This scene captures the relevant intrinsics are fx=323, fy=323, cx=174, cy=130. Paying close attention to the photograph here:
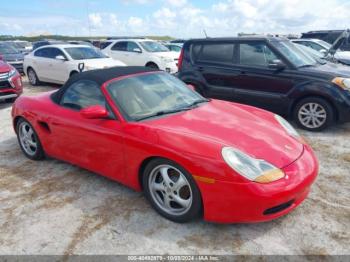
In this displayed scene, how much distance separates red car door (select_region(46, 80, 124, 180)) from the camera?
343 centimetres

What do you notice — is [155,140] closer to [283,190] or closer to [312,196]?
[283,190]

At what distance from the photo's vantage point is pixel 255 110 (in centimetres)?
420

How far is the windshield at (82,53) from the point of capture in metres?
10.7

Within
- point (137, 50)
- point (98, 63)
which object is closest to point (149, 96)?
point (98, 63)

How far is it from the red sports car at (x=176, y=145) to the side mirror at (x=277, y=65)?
239 cm

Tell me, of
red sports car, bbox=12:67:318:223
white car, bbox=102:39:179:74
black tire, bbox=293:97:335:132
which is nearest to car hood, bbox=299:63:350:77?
black tire, bbox=293:97:335:132

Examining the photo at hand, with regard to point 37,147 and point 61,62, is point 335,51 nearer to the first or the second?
point 61,62

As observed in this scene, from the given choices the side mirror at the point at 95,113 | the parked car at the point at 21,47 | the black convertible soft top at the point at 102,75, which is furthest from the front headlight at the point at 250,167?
the parked car at the point at 21,47

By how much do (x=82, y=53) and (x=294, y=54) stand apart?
716 cm

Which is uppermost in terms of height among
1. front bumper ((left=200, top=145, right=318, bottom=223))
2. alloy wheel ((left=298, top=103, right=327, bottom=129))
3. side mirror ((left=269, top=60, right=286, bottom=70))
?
side mirror ((left=269, top=60, right=286, bottom=70))

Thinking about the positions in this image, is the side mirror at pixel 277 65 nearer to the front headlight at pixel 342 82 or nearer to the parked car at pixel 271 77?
the parked car at pixel 271 77

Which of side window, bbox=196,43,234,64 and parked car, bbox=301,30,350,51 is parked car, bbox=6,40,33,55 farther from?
parked car, bbox=301,30,350,51

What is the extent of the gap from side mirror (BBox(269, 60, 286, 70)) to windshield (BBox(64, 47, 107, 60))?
21.8 ft

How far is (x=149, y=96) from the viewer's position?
369cm
